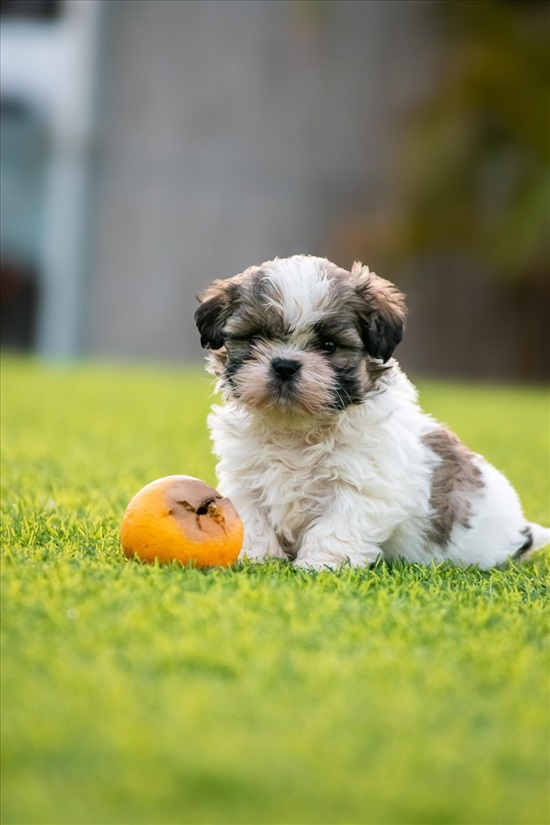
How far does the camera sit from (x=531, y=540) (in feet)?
14.6

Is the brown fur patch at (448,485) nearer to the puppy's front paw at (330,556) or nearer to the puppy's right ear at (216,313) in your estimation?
the puppy's front paw at (330,556)

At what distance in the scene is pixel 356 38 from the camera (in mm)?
18172

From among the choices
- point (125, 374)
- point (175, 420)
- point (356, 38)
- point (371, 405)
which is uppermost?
point (356, 38)

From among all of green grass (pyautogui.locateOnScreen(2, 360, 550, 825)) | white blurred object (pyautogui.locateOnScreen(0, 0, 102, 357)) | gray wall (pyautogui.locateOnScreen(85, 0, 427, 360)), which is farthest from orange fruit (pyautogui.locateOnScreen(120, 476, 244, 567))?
white blurred object (pyautogui.locateOnScreen(0, 0, 102, 357))

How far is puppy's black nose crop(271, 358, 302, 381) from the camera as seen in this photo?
375cm

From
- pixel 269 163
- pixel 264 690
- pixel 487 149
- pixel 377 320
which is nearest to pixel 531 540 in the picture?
pixel 377 320

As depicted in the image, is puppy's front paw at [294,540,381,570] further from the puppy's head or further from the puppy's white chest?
the puppy's head

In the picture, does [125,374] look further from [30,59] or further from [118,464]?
[118,464]

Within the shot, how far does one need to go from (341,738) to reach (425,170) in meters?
16.1

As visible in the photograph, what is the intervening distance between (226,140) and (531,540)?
48.1 ft

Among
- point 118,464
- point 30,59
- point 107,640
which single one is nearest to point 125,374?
point 30,59

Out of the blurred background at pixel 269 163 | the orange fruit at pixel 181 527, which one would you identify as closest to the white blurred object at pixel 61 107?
the blurred background at pixel 269 163

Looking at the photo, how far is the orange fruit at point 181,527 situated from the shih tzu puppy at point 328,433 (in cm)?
30

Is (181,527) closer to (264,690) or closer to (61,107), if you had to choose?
(264,690)
